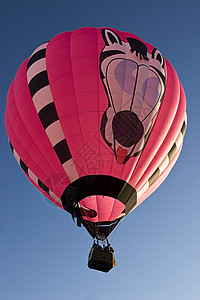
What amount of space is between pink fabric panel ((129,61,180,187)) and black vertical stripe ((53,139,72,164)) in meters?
1.49

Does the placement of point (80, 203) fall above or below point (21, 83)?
below

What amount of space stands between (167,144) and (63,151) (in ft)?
8.17

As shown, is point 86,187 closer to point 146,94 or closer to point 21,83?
point 146,94

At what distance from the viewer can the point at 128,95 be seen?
7531 mm

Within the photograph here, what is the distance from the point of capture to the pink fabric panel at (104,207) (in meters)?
7.40

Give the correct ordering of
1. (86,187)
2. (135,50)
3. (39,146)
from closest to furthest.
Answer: (86,187), (39,146), (135,50)

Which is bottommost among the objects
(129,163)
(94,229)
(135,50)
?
(94,229)

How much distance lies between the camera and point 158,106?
7.91 m

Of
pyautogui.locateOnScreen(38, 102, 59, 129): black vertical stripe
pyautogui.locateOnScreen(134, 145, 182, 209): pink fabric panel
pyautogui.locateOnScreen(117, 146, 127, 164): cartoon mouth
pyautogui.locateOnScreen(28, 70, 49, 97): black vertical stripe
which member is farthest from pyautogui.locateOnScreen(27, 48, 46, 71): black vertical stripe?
pyautogui.locateOnScreen(134, 145, 182, 209): pink fabric panel

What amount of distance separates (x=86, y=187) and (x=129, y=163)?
1.07m

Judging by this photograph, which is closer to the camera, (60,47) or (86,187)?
(86,187)

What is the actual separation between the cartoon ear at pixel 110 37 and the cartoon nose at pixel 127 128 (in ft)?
6.27

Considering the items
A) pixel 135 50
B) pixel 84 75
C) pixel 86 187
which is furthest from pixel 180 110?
pixel 86 187

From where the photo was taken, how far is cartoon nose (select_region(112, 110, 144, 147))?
732cm
